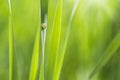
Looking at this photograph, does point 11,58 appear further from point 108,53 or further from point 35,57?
point 108,53

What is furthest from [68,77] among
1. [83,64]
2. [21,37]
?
[21,37]

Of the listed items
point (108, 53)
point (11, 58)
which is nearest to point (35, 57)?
point (11, 58)

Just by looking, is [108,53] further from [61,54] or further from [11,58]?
[11,58]

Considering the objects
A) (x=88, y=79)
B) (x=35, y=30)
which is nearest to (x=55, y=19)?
(x=35, y=30)

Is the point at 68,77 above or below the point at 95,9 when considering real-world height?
below

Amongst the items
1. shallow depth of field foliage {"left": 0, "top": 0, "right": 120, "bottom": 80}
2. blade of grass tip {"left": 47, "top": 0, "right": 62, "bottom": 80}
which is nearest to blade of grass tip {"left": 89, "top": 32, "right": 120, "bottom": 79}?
shallow depth of field foliage {"left": 0, "top": 0, "right": 120, "bottom": 80}

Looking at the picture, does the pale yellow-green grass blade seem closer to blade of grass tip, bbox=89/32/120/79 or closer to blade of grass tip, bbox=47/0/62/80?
blade of grass tip, bbox=47/0/62/80

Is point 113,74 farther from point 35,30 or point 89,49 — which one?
point 35,30
